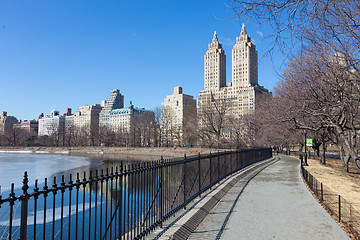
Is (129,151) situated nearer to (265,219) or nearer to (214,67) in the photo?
(265,219)

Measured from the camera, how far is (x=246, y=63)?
15738 cm

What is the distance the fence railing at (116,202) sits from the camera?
3480 millimetres

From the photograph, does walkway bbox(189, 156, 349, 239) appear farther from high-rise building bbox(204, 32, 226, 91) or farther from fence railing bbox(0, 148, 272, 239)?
high-rise building bbox(204, 32, 226, 91)

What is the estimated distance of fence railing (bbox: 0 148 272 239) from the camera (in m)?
3.48

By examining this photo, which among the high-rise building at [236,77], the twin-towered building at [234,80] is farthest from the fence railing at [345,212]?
the twin-towered building at [234,80]

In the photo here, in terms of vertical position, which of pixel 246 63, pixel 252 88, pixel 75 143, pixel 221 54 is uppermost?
pixel 221 54

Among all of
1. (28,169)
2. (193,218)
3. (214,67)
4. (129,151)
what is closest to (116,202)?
(193,218)

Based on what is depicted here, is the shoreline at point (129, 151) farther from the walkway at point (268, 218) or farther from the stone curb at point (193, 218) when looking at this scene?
the stone curb at point (193, 218)

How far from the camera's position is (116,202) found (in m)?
5.39

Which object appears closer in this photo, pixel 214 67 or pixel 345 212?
pixel 345 212

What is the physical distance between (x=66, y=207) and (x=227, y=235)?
423 inches

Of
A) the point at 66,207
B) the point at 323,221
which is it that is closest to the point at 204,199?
the point at 323,221

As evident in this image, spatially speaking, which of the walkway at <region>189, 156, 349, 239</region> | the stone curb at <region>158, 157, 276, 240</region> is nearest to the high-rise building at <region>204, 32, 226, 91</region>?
the walkway at <region>189, 156, 349, 239</region>

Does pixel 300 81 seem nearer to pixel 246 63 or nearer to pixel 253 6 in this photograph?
pixel 253 6
